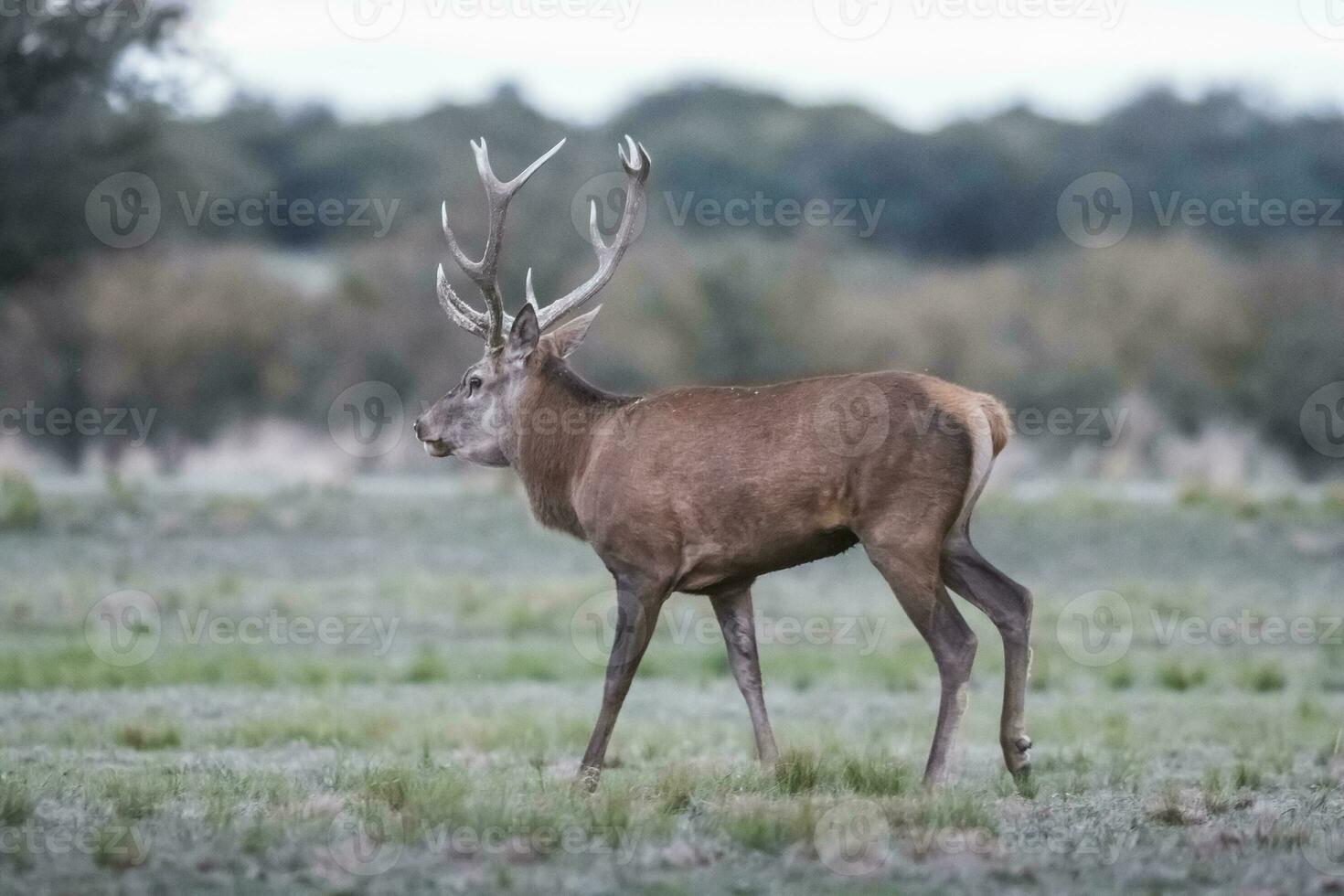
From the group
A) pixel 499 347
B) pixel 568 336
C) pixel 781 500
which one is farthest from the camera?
pixel 568 336

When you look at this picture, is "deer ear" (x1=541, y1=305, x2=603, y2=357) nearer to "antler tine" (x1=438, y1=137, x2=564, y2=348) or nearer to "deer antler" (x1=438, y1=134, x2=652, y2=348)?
"deer antler" (x1=438, y1=134, x2=652, y2=348)

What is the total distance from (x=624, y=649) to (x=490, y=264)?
261cm

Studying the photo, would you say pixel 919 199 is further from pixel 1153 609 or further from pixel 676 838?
pixel 676 838

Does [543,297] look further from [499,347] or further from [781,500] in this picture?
[781,500]

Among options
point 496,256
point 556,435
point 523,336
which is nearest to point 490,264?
point 496,256

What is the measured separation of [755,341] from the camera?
38719 mm

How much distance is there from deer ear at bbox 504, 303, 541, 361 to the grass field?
2554 millimetres

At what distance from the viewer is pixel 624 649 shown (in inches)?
408

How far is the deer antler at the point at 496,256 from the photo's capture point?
37.4 feet

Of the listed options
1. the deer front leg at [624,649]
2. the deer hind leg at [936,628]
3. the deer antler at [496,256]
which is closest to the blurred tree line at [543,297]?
the deer antler at [496,256]

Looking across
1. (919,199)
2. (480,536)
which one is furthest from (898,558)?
(919,199)

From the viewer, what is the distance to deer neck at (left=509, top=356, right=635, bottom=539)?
1116 cm

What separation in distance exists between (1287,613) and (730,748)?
373 inches

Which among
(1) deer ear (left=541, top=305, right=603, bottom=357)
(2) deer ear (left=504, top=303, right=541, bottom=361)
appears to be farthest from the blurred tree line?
(2) deer ear (left=504, top=303, right=541, bottom=361)
